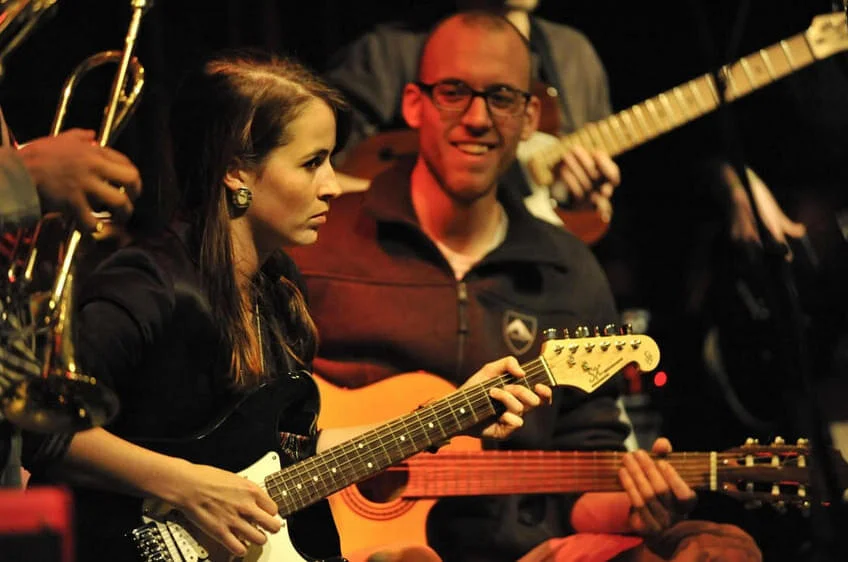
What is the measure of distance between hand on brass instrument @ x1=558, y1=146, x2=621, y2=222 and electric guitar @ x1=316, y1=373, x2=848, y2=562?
2.72 feet

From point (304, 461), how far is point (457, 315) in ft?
2.67

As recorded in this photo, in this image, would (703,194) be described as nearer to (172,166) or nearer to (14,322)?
(172,166)

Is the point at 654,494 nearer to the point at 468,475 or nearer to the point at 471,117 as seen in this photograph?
the point at 468,475

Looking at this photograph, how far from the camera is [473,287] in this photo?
3457 mm

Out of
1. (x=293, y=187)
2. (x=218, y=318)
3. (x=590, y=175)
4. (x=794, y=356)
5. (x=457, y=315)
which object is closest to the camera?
(x=794, y=356)

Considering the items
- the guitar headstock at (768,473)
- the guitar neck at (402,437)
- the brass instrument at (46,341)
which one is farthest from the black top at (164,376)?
the guitar headstock at (768,473)

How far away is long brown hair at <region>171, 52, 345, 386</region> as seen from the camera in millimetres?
2732

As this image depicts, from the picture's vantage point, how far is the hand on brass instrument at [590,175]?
378 centimetres

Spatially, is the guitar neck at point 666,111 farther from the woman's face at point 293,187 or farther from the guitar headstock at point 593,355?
the woman's face at point 293,187

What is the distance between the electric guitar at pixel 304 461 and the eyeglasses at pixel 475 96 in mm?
809

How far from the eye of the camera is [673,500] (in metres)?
3.26

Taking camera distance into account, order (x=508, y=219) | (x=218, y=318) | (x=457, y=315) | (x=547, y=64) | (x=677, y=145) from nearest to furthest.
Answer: (x=218, y=318)
(x=457, y=315)
(x=508, y=219)
(x=547, y=64)
(x=677, y=145)

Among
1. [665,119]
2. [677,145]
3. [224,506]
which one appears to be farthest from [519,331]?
[677,145]

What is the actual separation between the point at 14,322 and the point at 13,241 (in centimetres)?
26
